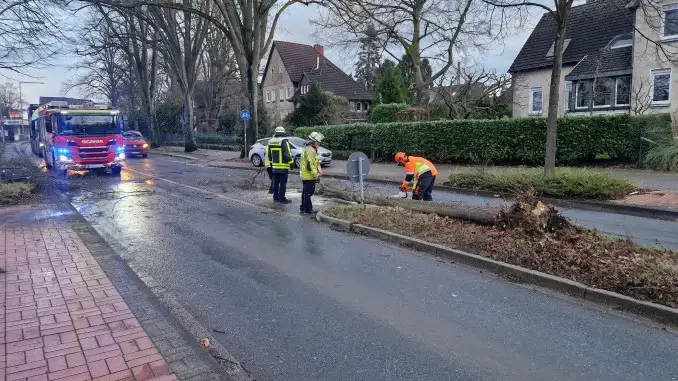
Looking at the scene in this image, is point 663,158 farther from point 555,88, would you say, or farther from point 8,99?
point 8,99

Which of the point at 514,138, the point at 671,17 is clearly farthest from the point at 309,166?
the point at 671,17

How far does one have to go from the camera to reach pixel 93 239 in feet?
26.1

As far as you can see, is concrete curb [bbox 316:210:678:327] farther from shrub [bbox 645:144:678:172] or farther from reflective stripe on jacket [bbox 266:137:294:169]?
shrub [bbox 645:144:678:172]

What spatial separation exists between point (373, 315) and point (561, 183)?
8.74m

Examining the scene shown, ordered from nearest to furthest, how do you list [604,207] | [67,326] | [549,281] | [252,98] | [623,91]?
[67,326] → [549,281] → [604,207] → [252,98] → [623,91]

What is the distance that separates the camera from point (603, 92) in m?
28.3

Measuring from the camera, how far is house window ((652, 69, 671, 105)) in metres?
25.6

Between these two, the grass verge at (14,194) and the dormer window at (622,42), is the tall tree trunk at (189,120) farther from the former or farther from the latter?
the dormer window at (622,42)

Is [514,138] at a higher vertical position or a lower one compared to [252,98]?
lower

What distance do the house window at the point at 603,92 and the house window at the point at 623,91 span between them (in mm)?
362

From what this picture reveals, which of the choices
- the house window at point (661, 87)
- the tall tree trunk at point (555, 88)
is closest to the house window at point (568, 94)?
the house window at point (661, 87)

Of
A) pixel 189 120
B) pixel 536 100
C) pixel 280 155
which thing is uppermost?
pixel 536 100

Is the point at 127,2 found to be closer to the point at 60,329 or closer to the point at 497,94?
the point at 497,94

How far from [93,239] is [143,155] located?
26.3 metres
